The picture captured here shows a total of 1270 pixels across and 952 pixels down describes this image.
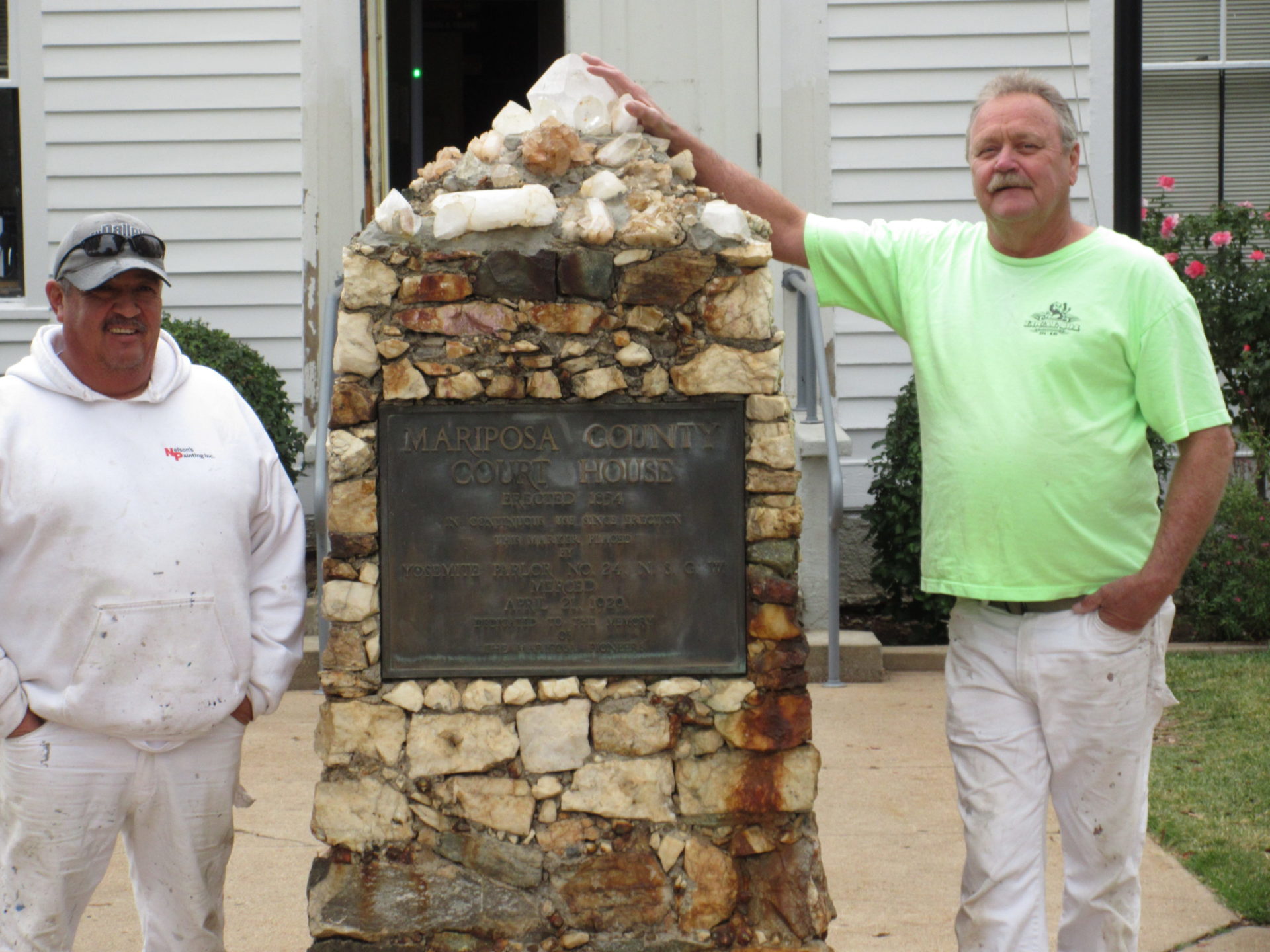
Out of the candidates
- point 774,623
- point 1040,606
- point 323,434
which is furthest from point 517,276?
point 323,434

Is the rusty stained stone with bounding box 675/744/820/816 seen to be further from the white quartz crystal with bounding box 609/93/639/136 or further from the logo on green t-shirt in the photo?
the white quartz crystal with bounding box 609/93/639/136

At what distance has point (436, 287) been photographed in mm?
2963

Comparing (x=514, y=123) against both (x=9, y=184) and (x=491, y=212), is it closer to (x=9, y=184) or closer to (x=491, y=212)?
(x=491, y=212)

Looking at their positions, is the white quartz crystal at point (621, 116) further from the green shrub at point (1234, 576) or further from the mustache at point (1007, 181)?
the green shrub at point (1234, 576)

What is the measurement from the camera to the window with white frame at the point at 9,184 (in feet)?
24.6

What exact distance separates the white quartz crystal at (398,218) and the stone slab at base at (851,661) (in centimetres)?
335

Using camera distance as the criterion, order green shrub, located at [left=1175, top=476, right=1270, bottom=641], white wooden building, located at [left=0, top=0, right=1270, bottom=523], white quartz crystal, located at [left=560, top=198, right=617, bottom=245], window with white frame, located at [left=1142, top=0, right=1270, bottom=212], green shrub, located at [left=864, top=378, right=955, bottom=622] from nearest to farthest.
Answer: white quartz crystal, located at [left=560, top=198, right=617, bottom=245], green shrub, located at [left=864, top=378, right=955, bottom=622], green shrub, located at [left=1175, top=476, right=1270, bottom=641], white wooden building, located at [left=0, top=0, right=1270, bottom=523], window with white frame, located at [left=1142, top=0, right=1270, bottom=212]

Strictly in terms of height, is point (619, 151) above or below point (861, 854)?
above

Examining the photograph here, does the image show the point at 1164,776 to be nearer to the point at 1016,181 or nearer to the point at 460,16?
the point at 1016,181

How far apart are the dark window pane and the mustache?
613 cm

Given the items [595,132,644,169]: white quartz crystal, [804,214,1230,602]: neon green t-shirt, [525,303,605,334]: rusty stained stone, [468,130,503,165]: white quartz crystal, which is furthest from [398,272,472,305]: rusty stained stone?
[804,214,1230,602]: neon green t-shirt

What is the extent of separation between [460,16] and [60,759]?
8269mm

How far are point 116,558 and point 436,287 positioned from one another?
0.83 m

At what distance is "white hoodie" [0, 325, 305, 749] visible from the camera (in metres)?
2.66
